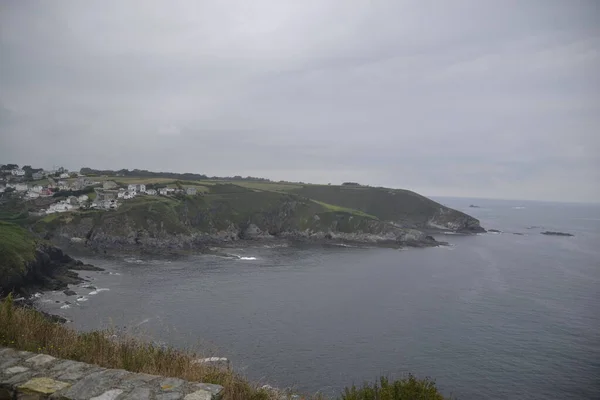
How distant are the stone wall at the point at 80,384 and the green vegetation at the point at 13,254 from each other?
1780 inches

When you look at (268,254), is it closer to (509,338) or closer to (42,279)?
(42,279)

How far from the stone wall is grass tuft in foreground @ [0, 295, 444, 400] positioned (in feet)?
3.73

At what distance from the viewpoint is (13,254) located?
46.2m

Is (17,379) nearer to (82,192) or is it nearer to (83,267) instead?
(83,267)

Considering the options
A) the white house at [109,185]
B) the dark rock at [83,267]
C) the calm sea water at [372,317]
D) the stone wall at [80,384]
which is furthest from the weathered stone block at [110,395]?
the white house at [109,185]

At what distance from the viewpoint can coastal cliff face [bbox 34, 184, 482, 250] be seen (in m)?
84.1

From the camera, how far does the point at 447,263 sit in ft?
249

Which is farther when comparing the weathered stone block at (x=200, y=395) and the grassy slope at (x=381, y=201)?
the grassy slope at (x=381, y=201)

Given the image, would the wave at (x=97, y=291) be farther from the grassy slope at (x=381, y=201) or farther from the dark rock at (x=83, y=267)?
the grassy slope at (x=381, y=201)

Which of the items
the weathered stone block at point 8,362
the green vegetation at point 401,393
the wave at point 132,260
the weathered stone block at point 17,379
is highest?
the weathered stone block at point 17,379

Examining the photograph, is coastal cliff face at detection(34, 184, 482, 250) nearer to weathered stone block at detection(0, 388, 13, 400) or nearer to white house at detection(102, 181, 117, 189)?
white house at detection(102, 181, 117, 189)

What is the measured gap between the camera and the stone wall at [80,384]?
545 centimetres

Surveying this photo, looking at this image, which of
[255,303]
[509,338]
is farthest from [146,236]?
[509,338]

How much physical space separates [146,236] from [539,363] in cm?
7969
